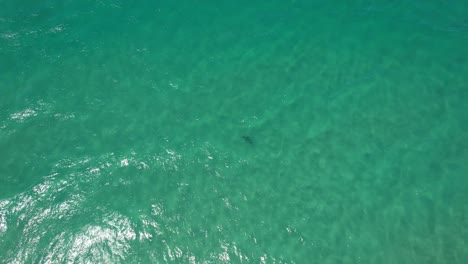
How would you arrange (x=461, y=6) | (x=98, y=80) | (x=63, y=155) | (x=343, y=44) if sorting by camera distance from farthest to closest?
1. (x=461, y=6)
2. (x=343, y=44)
3. (x=98, y=80)
4. (x=63, y=155)

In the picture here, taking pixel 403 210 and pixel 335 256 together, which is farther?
pixel 403 210

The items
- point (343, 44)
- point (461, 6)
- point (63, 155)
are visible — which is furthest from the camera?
point (461, 6)

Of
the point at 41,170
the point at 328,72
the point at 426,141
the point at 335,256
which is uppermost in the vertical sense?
the point at 328,72

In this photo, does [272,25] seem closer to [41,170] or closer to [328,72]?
[328,72]

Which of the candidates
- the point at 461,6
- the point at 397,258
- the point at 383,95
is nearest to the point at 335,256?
the point at 397,258

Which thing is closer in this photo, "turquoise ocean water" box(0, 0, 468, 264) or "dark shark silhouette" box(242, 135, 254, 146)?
"turquoise ocean water" box(0, 0, 468, 264)

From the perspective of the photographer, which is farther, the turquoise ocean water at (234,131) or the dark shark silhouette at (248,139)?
the dark shark silhouette at (248,139)

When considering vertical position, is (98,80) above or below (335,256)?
above
